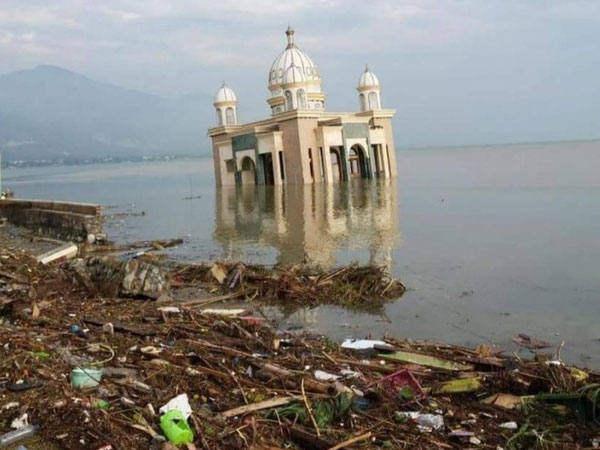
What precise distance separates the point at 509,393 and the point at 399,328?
13.6 feet

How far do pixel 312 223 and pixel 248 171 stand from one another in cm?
3159

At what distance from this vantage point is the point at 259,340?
843 centimetres

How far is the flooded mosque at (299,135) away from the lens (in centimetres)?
5053

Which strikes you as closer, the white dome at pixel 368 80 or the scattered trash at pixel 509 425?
the scattered trash at pixel 509 425

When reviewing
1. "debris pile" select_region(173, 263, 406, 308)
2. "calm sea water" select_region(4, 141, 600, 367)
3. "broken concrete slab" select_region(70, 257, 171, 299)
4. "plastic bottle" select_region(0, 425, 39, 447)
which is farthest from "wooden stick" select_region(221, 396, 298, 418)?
"broken concrete slab" select_region(70, 257, 171, 299)

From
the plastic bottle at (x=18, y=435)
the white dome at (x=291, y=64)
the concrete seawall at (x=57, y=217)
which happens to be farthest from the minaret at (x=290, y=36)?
the plastic bottle at (x=18, y=435)

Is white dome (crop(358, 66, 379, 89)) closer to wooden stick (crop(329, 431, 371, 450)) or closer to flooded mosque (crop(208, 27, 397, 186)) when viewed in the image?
flooded mosque (crop(208, 27, 397, 186))

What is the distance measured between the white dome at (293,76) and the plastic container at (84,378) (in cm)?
4588

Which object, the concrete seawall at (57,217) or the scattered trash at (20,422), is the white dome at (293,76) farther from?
the scattered trash at (20,422)

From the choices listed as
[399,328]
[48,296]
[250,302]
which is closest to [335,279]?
[250,302]

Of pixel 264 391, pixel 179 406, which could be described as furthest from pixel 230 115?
pixel 179 406

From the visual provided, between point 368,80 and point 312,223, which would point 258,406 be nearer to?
point 312,223

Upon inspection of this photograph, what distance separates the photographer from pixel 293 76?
165 ft

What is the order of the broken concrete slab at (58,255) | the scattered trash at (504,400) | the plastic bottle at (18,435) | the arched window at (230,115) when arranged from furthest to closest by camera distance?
1. the arched window at (230,115)
2. the broken concrete slab at (58,255)
3. the scattered trash at (504,400)
4. the plastic bottle at (18,435)
